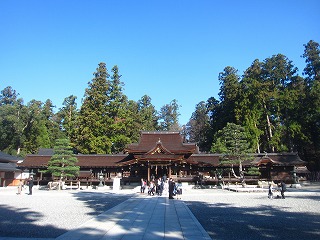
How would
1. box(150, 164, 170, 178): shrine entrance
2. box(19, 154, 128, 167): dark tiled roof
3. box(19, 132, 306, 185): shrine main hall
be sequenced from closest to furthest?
1. box(19, 132, 306, 185): shrine main hall
2. box(150, 164, 170, 178): shrine entrance
3. box(19, 154, 128, 167): dark tiled roof

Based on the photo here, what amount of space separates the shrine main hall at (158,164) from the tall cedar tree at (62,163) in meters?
3.67

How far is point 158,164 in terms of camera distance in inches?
1204

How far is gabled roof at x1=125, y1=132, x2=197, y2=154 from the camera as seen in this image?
34.2 metres

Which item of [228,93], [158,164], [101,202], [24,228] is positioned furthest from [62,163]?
[228,93]

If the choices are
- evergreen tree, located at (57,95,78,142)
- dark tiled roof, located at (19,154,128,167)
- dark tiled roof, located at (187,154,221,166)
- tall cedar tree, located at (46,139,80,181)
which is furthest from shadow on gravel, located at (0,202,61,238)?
evergreen tree, located at (57,95,78,142)

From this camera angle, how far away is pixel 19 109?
52.7 metres

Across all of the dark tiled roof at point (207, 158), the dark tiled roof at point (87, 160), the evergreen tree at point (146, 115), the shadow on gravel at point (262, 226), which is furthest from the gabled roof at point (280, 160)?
the evergreen tree at point (146, 115)

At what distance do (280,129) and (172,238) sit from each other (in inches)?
1678

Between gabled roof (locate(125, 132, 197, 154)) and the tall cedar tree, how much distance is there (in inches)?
296

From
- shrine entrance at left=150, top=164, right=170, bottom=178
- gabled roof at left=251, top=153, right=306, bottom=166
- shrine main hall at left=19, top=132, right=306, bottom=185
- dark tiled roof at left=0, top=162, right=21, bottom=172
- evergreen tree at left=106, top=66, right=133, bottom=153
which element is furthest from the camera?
evergreen tree at left=106, top=66, right=133, bottom=153

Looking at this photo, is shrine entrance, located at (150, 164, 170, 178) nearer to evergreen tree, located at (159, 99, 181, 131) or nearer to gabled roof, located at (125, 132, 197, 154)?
gabled roof, located at (125, 132, 197, 154)

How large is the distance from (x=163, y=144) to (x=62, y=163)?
47.3ft

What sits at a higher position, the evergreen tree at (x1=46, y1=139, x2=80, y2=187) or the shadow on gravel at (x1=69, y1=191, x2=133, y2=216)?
the evergreen tree at (x1=46, y1=139, x2=80, y2=187)

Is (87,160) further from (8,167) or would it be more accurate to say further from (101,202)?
(101,202)
